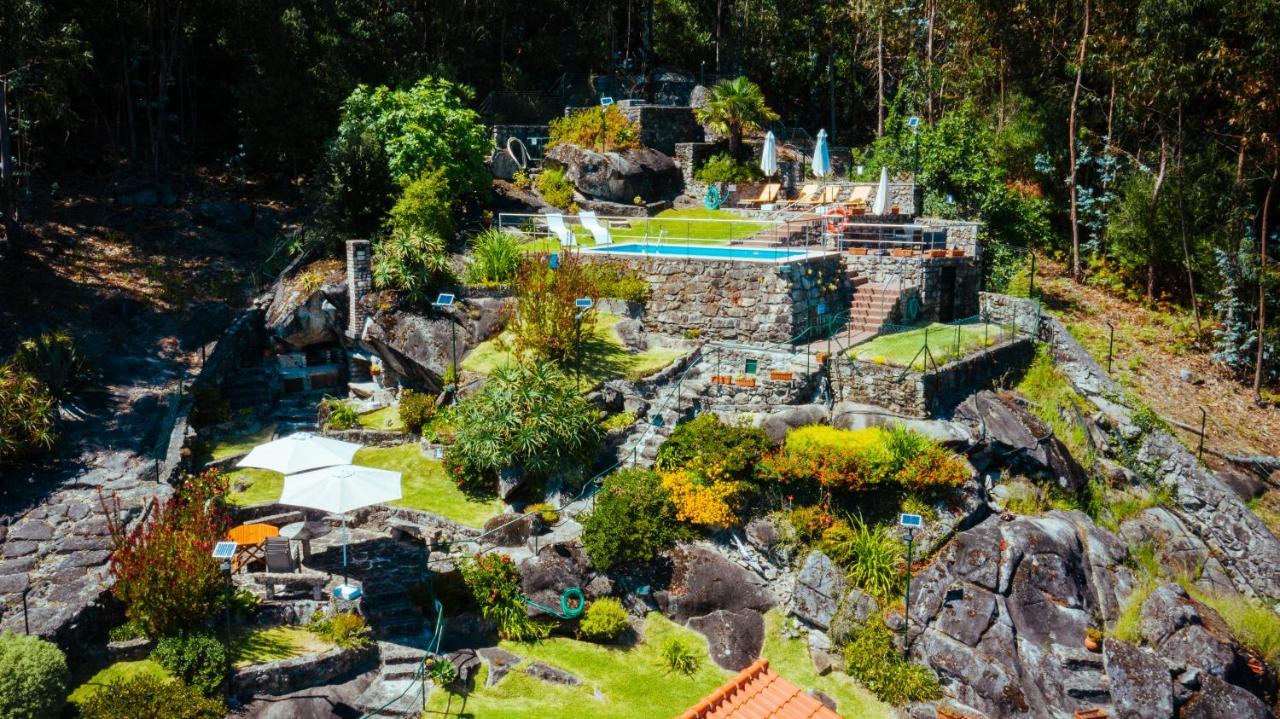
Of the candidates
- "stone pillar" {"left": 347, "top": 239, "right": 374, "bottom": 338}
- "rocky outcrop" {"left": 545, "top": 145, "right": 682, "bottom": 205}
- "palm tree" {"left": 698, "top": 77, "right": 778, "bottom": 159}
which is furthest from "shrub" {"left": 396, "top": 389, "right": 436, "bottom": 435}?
"palm tree" {"left": 698, "top": 77, "right": 778, "bottom": 159}

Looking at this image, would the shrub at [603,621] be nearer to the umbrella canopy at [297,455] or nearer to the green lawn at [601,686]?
the green lawn at [601,686]

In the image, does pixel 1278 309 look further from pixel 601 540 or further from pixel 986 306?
pixel 601 540

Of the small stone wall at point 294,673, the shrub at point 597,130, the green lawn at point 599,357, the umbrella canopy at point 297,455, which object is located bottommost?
the small stone wall at point 294,673

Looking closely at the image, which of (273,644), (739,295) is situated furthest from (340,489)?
(739,295)

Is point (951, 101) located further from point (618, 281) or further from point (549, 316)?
point (549, 316)

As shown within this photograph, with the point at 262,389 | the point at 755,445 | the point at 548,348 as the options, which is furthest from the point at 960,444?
the point at 262,389

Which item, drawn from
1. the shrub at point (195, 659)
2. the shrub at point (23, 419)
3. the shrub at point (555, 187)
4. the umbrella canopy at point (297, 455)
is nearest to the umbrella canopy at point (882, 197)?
the shrub at point (555, 187)

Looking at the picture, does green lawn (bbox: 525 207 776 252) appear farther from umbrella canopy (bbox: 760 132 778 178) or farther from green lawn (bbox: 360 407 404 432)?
green lawn (bbox: 360 407 404 432)
